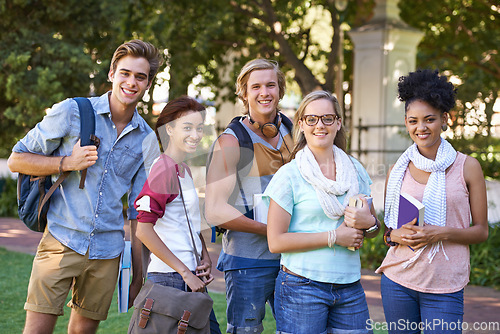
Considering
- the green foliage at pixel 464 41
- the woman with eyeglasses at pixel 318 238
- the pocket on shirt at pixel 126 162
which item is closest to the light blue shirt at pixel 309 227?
the woman with eyeglasses at pixel 318 238

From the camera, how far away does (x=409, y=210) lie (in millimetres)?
3066

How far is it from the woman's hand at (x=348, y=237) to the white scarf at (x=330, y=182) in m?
0.09

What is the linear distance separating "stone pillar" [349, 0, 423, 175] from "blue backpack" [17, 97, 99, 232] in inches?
335

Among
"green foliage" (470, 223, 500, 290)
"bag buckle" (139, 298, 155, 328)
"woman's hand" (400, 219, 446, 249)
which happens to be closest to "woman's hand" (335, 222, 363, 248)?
"woman's hand" (400, 219, 446, 249)

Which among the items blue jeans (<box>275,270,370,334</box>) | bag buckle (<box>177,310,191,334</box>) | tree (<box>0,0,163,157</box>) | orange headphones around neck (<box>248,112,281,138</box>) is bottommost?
bag buckle (<box>177,310,191,334</box>)

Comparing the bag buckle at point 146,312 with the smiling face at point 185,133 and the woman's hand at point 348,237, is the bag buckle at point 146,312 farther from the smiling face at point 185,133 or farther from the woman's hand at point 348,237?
the woman's hand at point 348,237

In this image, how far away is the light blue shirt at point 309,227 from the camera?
2.89 metres

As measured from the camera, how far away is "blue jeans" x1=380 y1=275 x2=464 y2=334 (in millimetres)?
3033

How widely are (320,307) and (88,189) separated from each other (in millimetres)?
1489

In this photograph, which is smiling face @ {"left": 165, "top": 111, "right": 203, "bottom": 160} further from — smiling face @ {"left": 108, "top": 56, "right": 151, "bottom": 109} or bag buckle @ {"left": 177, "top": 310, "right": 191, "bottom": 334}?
bag buckle @ {"left": 177, "top": 310, "right": 191, "bottom": 334}

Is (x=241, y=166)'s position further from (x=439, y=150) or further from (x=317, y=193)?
(x=439, y=150)

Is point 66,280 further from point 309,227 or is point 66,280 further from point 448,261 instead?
point 448,261

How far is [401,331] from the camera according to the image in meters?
3.14

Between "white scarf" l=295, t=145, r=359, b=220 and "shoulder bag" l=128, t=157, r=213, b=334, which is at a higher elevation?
"white scarf" l=295, t=145, r=359, b=220
